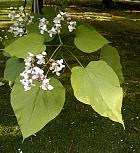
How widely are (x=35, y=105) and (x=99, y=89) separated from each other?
0.13 m

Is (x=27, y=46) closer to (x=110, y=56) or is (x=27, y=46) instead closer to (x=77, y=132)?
(x=110, y=56)

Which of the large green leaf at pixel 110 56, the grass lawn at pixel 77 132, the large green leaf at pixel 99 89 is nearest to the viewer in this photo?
the large green leaf at pixel 99 89

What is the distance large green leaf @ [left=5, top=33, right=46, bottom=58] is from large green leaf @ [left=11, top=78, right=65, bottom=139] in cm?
6

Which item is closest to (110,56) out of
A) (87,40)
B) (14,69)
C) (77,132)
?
(87,40)

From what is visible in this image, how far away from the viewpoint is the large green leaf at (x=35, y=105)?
769 millimetres

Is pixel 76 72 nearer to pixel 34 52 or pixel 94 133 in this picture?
pixel 34 52

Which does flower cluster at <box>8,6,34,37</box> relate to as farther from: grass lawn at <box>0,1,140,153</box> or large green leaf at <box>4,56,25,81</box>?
grass lawn at <box>0,1,140,153</box>

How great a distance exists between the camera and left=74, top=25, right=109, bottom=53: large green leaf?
868 millimetres

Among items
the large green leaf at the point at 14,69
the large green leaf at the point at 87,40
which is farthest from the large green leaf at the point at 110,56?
the large green leaf at the point at 14,69

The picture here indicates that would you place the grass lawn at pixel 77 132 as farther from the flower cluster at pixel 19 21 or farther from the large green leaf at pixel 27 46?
the large green leaf at pixel 27 46

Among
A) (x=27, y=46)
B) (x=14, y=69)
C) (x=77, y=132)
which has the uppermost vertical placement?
(x=27, y=46)

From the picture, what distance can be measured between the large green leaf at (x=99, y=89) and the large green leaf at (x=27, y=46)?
0.09 meters

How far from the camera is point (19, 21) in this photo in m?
1.06

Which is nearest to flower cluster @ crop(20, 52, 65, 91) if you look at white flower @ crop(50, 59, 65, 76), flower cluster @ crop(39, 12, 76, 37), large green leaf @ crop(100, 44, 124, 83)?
white flower @ crop(50, 59, 65, 76)
